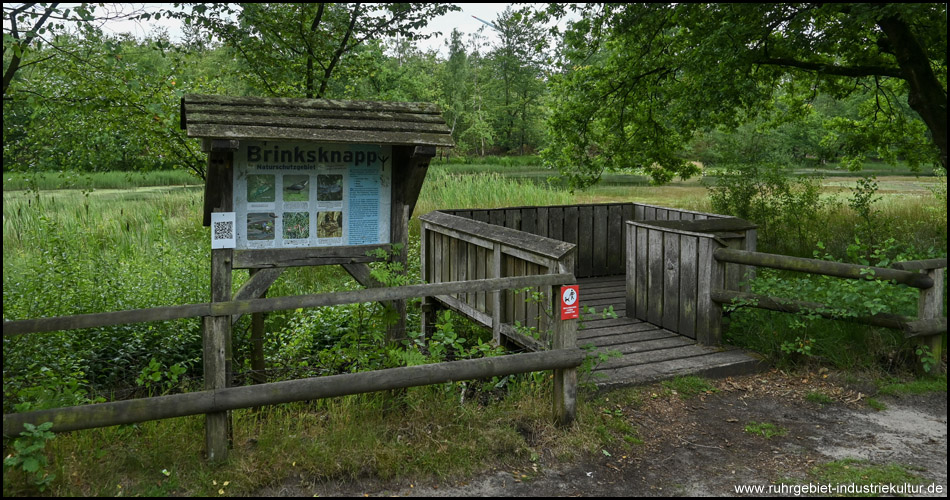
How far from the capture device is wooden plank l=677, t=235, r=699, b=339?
23.5ft

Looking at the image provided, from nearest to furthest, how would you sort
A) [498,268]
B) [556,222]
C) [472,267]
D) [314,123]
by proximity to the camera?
[314,123] < [498,268] < [472,267] < [556,222]

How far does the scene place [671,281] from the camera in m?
7.58

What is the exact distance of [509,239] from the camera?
21.9 ft

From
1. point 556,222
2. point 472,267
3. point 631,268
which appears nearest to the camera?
point 472,267

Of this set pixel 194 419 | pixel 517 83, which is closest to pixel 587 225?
pixel 194 419

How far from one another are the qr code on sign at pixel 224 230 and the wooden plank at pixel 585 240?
599 cm

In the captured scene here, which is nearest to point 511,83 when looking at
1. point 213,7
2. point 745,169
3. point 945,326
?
point 745,169

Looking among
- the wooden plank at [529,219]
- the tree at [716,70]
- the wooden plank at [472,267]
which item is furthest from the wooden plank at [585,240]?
the wooden plank at [472,267]

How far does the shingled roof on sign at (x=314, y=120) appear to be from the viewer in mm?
5414

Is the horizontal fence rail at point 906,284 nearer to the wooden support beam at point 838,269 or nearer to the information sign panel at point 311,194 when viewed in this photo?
the wooden support beam at point 838,269

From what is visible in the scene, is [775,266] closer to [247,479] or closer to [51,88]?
[247,479]

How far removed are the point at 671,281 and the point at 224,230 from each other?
4.43m

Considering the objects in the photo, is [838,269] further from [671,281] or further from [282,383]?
[282,383]

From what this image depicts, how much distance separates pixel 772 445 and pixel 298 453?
325 cm
